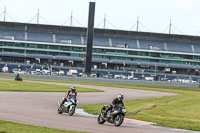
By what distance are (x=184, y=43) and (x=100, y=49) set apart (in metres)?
31.8

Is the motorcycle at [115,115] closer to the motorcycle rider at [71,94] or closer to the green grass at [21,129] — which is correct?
the motorcycle rider at [71,94]

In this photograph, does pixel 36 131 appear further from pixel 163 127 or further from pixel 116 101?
pixel 163 127

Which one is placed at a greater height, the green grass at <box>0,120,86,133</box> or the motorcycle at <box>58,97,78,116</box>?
the motorcycle at <box>58,97,78,116</box>

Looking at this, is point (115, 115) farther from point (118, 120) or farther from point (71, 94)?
point (71, 94)

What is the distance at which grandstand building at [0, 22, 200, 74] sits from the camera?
134250mm

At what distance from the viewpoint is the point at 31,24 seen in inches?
5463

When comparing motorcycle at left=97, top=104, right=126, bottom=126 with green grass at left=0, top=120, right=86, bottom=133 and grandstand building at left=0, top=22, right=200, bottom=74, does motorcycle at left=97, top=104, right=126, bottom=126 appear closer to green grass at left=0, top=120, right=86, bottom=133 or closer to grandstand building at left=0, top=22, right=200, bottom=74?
green grass at left=0, top=120, right=86, bottom=133

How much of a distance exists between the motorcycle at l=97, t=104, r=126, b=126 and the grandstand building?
4392 inches

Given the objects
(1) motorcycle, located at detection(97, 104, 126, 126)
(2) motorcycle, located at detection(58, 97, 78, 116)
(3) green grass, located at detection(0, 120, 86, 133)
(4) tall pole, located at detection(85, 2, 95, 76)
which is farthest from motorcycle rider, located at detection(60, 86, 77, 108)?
(4) tall pole, located at detection(85, 2, 95, 76)

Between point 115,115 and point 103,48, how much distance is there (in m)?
115

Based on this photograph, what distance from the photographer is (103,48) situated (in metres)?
137

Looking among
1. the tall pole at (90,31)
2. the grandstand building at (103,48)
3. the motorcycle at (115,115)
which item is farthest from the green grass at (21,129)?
the grandstand building at (103,48)

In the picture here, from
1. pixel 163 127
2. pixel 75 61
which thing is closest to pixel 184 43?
pixel 75 61

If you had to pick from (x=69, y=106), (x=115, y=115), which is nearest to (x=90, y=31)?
(x=69, y=106)
